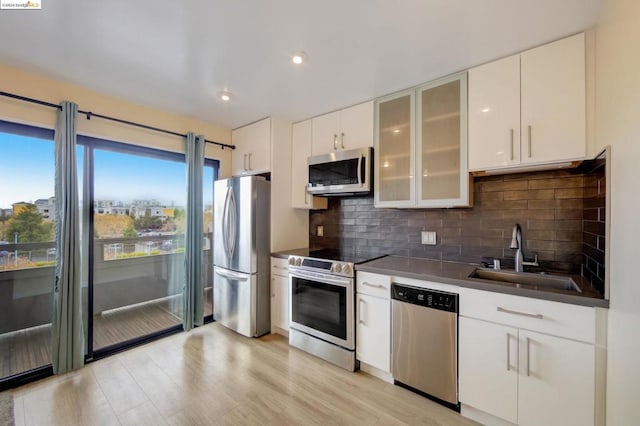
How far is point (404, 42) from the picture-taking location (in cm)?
169

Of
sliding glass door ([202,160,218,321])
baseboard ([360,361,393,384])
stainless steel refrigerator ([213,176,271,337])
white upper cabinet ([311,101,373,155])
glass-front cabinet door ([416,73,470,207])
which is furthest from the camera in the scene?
sliding glass door ([202,160,218,321])

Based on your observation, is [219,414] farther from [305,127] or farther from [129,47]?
[305,127]

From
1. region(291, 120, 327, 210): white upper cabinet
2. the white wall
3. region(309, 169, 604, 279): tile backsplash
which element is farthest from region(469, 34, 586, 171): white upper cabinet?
region(291, 120, 327, 210): white upper cabinet

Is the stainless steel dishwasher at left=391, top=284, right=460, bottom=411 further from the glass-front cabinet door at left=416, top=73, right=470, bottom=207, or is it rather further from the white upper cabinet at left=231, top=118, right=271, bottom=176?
the white upper cabinet at left=231, top=118, right=271, bottom=176

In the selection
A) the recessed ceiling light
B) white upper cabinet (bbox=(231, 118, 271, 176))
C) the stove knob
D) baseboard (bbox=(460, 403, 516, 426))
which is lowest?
baseboard (bbox=(460, 403, 516, 426))

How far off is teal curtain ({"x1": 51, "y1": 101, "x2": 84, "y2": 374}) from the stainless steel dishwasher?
267 centimetres

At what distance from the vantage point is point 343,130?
2715 millimetres

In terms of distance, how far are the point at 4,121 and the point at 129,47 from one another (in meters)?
1.26

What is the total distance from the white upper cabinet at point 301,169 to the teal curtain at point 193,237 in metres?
1.08

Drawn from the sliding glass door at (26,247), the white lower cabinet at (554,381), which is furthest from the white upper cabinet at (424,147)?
the sliding glass door at (26,247)

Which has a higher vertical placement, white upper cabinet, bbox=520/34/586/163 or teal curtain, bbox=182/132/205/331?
white upper cabinet, bbox=520/34/586/163

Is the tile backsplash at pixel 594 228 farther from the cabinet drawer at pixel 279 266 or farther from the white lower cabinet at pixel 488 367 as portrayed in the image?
the cabinet drawer at pixel 279 266

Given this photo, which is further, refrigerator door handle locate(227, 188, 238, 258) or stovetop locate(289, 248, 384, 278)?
refrigerator door handle locate(227, 188, 238, 258)

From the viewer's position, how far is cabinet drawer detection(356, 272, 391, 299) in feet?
6.79
